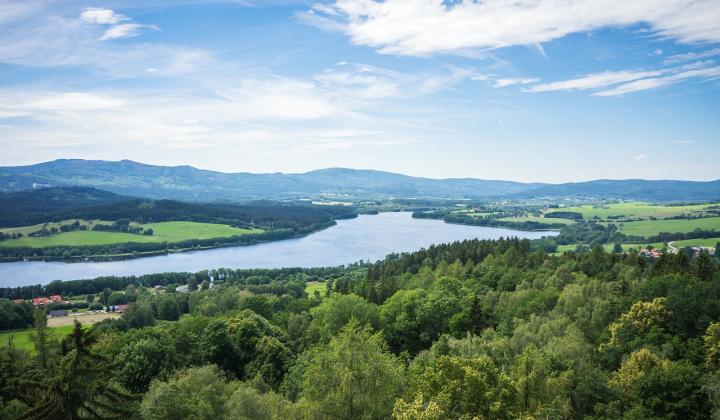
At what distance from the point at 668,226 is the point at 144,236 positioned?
13910 cm

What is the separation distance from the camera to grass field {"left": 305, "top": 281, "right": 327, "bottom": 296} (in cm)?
7238

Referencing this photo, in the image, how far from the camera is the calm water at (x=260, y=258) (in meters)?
101

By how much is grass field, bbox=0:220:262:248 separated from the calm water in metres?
13.1

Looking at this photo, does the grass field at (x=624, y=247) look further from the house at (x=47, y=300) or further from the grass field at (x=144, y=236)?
the grass field at (x=144, y=236)

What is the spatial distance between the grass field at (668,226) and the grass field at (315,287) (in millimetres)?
76938

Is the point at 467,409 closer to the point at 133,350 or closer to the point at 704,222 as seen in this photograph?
the point at 133,350

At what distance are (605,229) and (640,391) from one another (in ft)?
404

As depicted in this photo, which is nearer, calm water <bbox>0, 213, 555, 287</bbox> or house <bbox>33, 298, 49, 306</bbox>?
house <bbox>33, 298, 49, 306</bbox>

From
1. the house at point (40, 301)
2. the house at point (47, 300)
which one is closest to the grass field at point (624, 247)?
the house at point (47, 300)

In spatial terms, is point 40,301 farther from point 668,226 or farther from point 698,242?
point 668,226

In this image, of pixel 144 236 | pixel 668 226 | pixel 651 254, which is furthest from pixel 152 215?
pixel 668 226

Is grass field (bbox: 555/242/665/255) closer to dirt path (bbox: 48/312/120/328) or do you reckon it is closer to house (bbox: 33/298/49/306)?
dirt path (bbox: 48/312/120/328)

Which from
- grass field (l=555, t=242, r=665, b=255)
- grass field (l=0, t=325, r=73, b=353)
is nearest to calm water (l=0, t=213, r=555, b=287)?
grass field (l=555, t=242, r=665, b=255)

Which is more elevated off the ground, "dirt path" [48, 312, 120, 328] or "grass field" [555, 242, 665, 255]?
"grass field" [555, 242, 665, 255]
